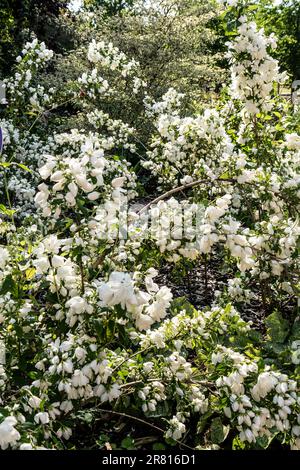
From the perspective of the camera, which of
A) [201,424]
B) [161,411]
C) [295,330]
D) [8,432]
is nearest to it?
[8,432]

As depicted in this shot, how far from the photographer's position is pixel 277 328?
122 inches

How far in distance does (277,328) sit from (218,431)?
2.65ft

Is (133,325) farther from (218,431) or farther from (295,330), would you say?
(295,330)

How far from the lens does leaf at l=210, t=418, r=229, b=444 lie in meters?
A: 2.52

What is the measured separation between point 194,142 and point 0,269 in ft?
7.26

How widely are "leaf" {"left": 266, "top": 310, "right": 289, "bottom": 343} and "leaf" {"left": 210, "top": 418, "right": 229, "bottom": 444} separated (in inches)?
26.4

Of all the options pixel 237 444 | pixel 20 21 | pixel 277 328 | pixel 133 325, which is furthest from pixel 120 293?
pixel 20 21

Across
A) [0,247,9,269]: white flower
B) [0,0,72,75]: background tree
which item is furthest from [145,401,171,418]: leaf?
[0,0,72,75]: background tree

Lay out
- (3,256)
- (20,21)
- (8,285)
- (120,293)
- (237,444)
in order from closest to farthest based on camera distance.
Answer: (120,293) → (8,285) → (3,256) → (237,444) → (20,21)

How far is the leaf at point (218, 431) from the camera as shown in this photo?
2.52m

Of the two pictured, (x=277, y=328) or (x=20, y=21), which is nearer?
(x=277, y=328)

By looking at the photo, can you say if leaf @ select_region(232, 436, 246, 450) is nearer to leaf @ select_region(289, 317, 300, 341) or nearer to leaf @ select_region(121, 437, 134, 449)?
leaf @ select_region(121, 437, 134, 449)

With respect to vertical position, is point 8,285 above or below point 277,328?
above

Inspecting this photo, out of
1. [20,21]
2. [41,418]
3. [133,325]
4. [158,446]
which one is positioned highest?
[20,21]
